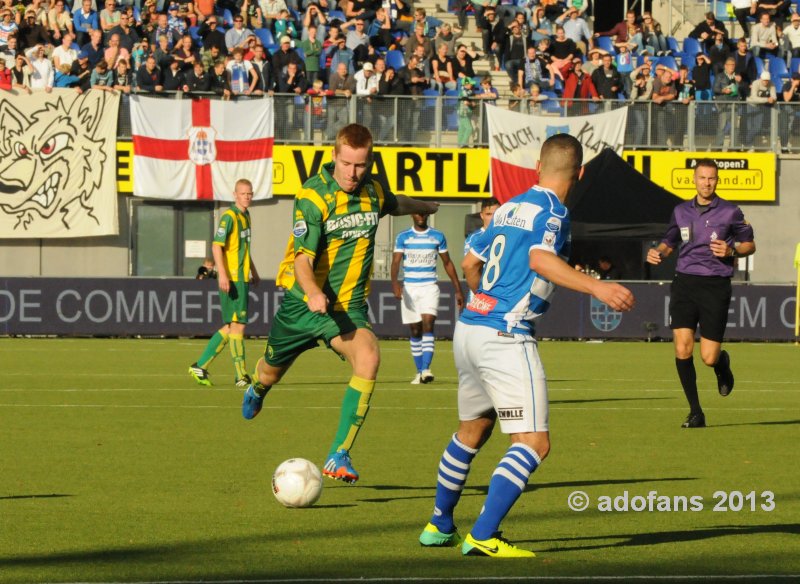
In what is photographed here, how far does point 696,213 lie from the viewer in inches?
550

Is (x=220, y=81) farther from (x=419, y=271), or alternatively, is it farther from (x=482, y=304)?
(x=482, y=304)

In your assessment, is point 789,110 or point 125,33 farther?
point 789,110

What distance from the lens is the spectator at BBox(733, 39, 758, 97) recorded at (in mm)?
35656

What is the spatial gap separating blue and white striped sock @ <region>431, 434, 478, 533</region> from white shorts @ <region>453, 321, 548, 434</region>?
328mm

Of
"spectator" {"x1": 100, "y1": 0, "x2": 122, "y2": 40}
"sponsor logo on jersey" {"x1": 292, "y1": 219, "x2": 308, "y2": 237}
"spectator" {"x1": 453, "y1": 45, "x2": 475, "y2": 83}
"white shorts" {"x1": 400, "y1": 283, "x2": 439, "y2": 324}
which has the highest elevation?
"spectator" {"x1": 100, "y1": 0, "x2": 122, "y2": 40}

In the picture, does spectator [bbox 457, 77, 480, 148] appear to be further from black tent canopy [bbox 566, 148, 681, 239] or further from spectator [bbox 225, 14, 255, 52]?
spectator [bbox 225, 14, 255, 52]

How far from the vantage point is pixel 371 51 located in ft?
115

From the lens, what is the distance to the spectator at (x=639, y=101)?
113ft

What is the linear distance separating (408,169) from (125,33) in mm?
6761

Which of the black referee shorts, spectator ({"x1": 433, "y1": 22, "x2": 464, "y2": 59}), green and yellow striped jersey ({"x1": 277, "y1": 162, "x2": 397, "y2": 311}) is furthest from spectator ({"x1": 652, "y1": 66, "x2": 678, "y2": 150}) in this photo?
green and yellow striped jersey ({"x1": 277, "y1": 162, "x2": 397, "y2": 311})

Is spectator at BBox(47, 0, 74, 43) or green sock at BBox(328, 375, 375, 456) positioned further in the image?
spectator at BBox(47, 0, 74, 43)

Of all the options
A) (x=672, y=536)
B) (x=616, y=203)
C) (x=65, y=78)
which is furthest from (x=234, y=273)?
(x=65, y=78)

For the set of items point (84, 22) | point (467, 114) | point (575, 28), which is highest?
point (575, 28)

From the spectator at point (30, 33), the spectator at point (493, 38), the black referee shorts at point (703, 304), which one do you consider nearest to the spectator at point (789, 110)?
the spectator at point (493, 38)
